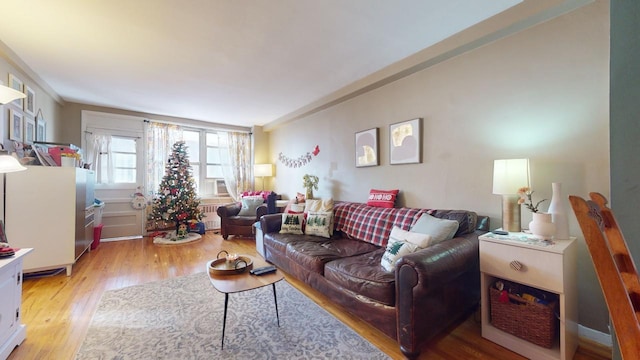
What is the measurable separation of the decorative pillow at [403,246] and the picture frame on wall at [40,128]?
4.69 metres

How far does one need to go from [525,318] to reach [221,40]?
10.7 ft

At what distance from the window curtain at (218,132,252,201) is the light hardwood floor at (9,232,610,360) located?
199 centimetres

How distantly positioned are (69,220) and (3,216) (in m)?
0.48

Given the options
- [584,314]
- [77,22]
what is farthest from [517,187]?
[77,22]

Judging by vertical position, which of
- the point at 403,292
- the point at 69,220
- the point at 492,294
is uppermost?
the point at 69,220

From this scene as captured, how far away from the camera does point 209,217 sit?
5504mm

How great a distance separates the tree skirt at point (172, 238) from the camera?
14.4 feet

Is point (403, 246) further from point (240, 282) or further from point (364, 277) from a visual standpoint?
point (240, 282)

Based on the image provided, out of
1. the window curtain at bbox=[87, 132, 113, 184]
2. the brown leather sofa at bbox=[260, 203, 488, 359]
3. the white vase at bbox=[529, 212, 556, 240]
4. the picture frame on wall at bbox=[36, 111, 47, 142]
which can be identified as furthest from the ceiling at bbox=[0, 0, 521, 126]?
the brown leather sofa at bbox=[260, 203, 488, 359]

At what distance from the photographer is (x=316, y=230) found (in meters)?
3.06

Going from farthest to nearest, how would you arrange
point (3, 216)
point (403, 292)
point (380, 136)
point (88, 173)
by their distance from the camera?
point (88, 173) < point (380, 136) < point (3, 216) < point (403, 292)

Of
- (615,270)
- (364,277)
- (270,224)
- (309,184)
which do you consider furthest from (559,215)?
(309,184)

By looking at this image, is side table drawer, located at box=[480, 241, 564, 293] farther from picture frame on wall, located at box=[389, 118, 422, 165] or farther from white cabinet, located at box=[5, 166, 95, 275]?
white cabinet, located at box=[5, 166, 95, 275]

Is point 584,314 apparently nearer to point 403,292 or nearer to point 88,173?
point 403,292
